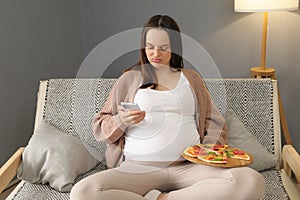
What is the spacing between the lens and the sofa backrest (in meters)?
2.07

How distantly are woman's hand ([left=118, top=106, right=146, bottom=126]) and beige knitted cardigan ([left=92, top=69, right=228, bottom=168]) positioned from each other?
0.37 ft

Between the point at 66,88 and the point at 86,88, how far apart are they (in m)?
0.11

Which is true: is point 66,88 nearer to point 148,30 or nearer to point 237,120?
point 148,30

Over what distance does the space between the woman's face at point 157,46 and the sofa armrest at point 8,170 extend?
0.75m

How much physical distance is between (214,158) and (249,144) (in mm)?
409

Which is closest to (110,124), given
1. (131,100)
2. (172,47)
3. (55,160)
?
(131,100)

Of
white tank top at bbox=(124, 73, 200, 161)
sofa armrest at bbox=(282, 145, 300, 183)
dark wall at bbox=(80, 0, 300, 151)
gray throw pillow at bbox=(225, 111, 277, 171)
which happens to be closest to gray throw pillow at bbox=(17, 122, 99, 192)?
white tank top at bbox=(124, 73, 200, 161)

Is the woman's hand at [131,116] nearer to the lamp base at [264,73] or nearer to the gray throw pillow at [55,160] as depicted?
the gray throw pillow at [55,160]

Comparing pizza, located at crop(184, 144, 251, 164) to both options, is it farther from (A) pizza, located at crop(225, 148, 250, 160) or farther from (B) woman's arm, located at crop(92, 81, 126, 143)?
(B) woman's arm, located at crop(92, 81, 126, 143)

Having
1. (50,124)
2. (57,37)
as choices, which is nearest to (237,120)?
(50,124)

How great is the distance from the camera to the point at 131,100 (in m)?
1.85

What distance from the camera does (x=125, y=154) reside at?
6.01 ft

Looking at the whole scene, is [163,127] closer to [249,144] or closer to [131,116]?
[131,116]

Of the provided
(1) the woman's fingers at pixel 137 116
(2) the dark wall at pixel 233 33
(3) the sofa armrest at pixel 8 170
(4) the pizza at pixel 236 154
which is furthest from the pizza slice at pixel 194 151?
(2) the dark wall at pixel 233 33
